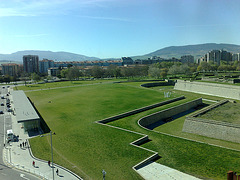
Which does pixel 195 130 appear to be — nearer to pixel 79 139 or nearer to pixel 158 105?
pixel 158 105

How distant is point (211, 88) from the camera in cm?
6275

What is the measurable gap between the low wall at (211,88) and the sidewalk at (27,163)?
5142cm

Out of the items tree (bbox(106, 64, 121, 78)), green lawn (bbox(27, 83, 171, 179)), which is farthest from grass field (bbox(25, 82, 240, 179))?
tree (bbox(106, 64, 121, 78))

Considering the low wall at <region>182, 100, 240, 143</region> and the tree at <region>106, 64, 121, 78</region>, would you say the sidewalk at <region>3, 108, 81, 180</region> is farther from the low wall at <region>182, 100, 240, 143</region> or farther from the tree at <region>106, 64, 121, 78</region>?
the tree at <region>106, 64, 121, 78</region>

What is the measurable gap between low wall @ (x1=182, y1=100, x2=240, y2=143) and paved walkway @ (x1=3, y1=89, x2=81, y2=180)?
1977 centimetres

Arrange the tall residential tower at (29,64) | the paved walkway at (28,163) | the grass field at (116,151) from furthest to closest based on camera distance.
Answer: the tall residential tower at (29,64)
the grass field at (116,151)
the paved walkway at (28,163)

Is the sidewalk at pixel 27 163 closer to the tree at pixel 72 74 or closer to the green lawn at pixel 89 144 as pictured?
the green lawn at pixel 89 144

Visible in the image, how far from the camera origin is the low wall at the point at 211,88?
56.3m

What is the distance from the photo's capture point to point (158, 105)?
44.3 m

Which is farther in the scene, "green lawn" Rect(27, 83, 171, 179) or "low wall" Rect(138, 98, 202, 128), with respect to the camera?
"low wall" Rect(138, 98, 202, 128)

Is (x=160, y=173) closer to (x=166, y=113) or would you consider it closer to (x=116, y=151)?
(x=116, y=151)

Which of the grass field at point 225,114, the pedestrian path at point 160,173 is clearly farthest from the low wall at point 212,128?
the pedestrian path at point 160,173

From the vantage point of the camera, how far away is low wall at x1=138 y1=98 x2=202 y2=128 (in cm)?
3544

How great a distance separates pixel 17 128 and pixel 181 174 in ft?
85.5
